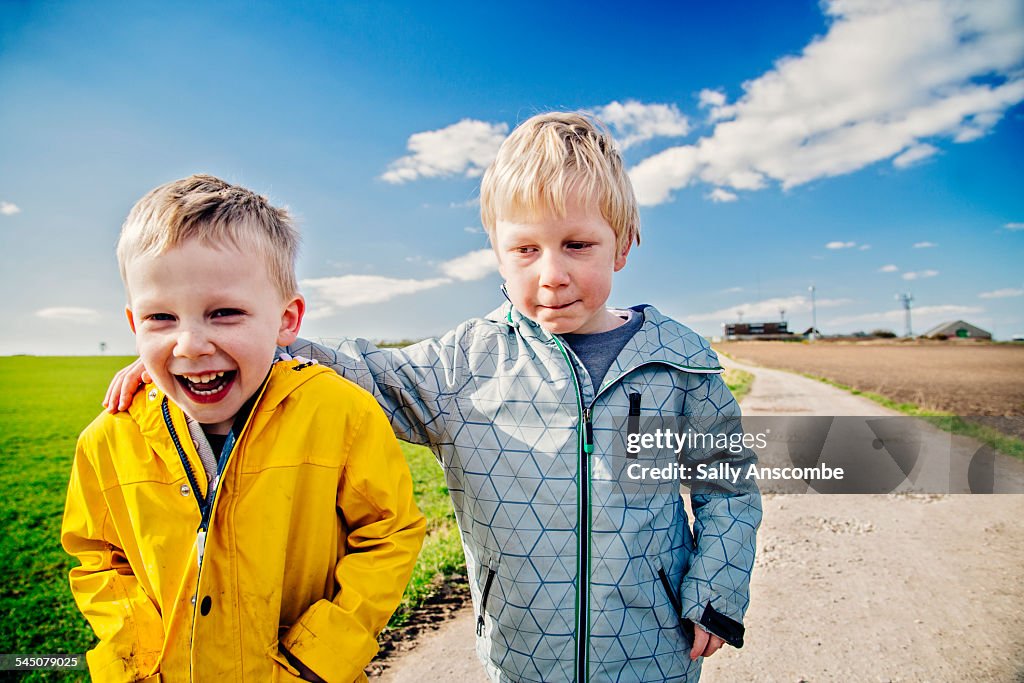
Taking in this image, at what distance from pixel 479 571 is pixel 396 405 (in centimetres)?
63

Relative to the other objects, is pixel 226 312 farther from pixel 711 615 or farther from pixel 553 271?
pixel 711 615

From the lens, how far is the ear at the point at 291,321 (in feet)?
6.03

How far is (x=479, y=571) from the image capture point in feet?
6.70

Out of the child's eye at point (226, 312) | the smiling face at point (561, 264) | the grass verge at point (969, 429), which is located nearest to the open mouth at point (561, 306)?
the smiling face at point (561, 264)

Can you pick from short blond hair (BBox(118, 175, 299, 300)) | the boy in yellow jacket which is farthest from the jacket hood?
short blond hair (BBox(118, 175, 299, 300))

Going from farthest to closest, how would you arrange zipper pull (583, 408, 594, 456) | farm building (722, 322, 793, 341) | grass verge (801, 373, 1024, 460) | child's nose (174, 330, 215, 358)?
farm building (722, 322, 793, 341) < grass verge (801, 373, 1024, 460) < zipper pull (583, 408, 594, 456) < child's nose (174, 330, 215, 358)

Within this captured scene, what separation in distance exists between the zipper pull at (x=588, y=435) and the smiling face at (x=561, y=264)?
0.29 metres

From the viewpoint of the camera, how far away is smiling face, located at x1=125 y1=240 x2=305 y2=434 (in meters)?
1.57

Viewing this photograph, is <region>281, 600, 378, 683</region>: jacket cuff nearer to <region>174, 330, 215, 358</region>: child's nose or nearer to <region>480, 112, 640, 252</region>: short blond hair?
<region>174, 330, 215, 358</region>: child's nose

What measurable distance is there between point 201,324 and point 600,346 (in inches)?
49.3

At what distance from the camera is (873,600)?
393 cm

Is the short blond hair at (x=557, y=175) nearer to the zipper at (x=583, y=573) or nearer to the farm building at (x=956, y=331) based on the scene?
the zipper at (x=583, y=573)

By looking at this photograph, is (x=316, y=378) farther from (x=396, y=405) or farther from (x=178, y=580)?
(x=178, y=580)

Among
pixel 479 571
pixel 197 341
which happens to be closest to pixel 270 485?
pixel 197 341
